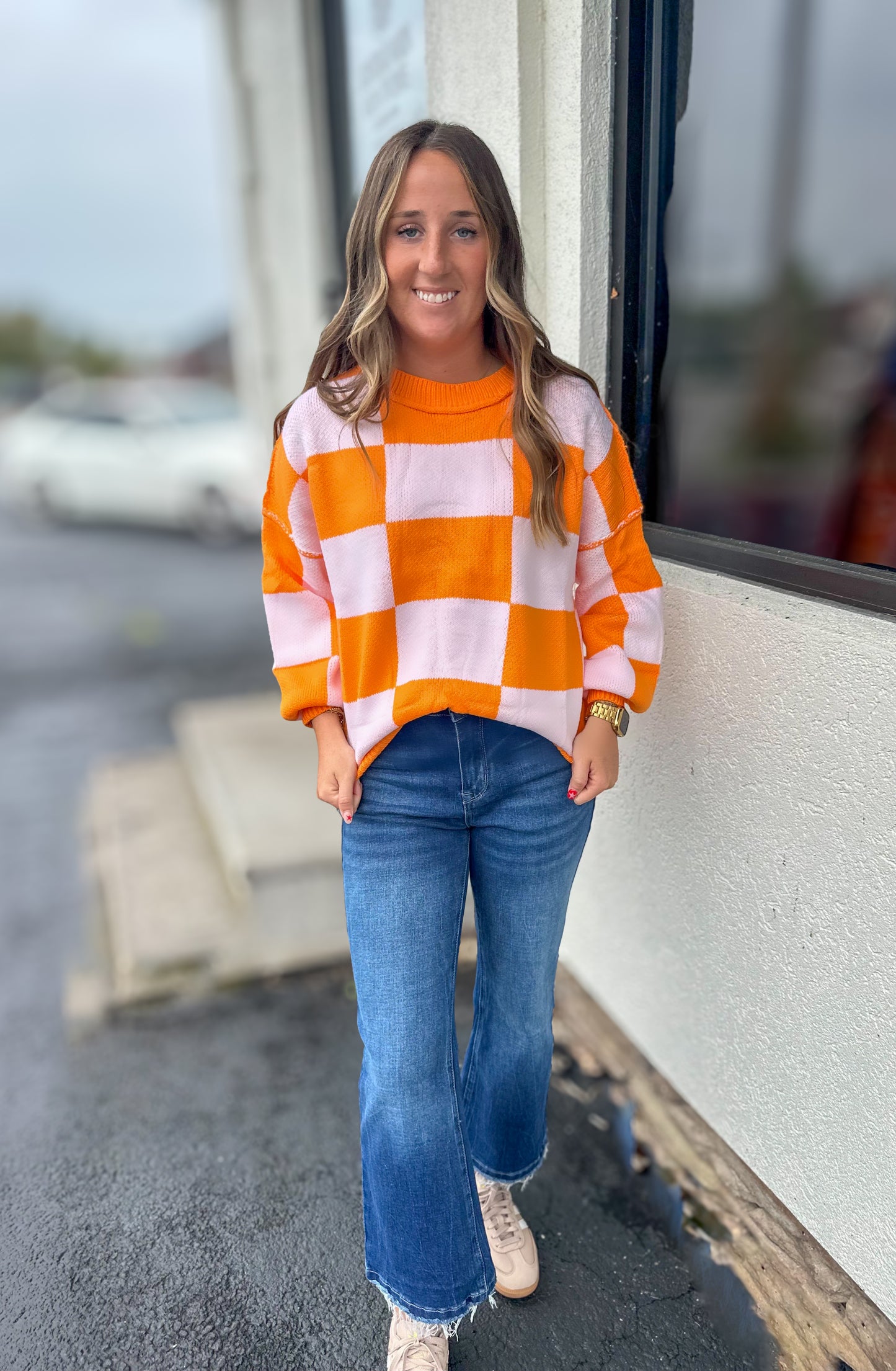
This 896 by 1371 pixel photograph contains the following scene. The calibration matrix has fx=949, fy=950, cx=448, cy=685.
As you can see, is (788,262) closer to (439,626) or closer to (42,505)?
(439,626)

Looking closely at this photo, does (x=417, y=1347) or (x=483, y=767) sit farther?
(x=417, y=1347)

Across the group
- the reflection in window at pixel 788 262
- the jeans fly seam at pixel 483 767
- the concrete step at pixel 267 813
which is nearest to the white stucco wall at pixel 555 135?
the jeans fly seam at pixel 483 767

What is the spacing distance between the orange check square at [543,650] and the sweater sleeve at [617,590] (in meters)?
0.04

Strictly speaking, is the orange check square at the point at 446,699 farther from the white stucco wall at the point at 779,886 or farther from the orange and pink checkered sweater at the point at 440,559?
the white stucco wall at the point at 779,886

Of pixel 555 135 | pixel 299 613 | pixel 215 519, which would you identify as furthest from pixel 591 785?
pixel 215 519

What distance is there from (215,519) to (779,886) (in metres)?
9.83

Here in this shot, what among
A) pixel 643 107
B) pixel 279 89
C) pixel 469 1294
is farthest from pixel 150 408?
pixel 469 1294

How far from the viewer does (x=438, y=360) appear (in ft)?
4.61

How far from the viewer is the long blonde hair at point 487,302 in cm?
131

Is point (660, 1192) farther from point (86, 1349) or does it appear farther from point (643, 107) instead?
point (643, 107)

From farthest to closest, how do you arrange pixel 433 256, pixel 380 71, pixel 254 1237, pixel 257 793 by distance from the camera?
pixel 257 793 < pixel 380 71 < pixel 254 1237 < pixel 433 256

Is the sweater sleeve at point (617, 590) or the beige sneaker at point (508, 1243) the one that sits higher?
the sweater sleeve at point (617, 590)

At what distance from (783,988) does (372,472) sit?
117 cm

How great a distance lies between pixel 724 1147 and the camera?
77.7 inches
